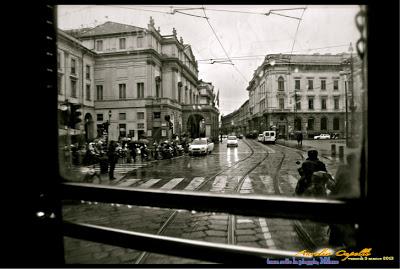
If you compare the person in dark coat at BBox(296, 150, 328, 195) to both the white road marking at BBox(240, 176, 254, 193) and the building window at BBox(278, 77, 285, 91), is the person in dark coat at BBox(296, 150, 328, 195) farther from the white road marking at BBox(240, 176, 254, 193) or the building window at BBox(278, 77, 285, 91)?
the white road marking at BBox(240, 176, 254, 193)

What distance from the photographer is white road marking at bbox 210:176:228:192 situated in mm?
8070

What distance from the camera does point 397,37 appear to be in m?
1.17

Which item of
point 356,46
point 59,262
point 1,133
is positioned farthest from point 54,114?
point 356,46

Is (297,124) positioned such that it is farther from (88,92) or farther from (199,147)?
(199,147)

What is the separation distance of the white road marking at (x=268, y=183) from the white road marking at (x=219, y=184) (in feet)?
4.17

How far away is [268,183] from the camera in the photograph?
864cm

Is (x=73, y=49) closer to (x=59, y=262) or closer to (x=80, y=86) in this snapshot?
(x=80, y=86)

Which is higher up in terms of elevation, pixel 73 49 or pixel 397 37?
pixel 73 49

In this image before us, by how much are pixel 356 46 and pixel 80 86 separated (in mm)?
2134

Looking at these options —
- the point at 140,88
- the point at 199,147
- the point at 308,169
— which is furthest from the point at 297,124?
the point at 199,147

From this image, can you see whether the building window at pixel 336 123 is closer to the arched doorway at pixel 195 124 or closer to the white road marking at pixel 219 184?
the arched doorway at pixel 195 124


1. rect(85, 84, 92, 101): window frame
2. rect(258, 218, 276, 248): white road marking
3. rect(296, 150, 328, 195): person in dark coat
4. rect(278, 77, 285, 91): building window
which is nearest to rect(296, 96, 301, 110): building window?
rect(278, 77, 285, 91): building window

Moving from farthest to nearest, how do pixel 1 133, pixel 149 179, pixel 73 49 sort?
Answer: 1. pixel 149 179
2. pixel 73 49
3. pixel 1 133

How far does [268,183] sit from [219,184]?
1530 millimetres
